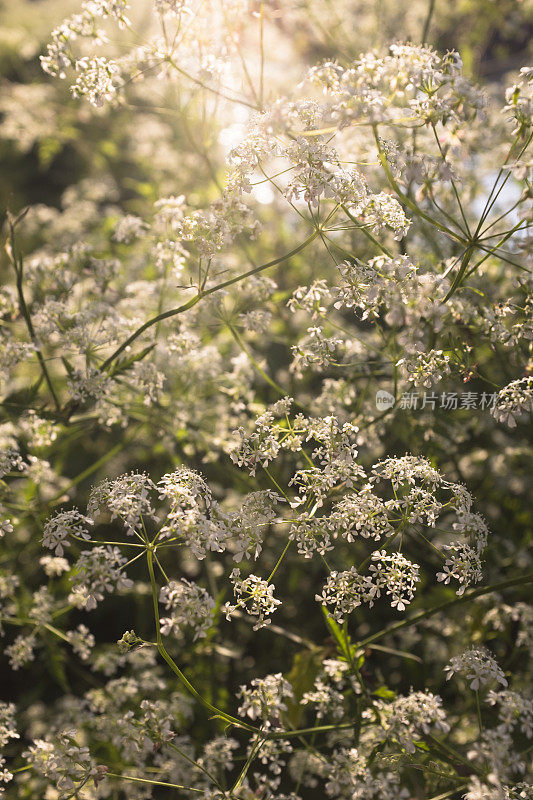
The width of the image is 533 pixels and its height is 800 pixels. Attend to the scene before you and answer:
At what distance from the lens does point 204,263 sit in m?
1.71

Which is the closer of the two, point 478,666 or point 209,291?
point 478,666

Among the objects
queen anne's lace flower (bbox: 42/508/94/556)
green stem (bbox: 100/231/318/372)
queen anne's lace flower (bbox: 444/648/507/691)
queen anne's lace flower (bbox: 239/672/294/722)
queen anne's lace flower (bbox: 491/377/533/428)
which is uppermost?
green stem (bbox: 100/231/318/372)

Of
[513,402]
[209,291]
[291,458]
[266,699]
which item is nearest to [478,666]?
[266,699]

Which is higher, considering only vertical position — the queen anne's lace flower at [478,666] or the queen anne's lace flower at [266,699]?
the queen anne's lace flower at [478,666]

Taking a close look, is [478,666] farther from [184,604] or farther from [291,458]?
[291,458]

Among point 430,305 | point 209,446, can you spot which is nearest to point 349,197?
point 430,305

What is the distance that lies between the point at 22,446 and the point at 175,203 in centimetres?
88

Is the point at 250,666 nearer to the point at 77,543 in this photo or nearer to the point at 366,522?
the point at 77,543

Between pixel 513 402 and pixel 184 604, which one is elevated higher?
pixel 513 402

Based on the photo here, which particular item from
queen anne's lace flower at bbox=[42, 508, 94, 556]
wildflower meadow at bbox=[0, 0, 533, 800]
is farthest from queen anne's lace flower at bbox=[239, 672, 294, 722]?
queen anne's lace flower at bbox=[42, 508, 94, 556]

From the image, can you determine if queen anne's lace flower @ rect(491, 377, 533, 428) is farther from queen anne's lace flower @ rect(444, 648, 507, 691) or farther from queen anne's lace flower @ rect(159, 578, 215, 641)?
queen anne's lace flower @ rect(159, 578, 215, 641)

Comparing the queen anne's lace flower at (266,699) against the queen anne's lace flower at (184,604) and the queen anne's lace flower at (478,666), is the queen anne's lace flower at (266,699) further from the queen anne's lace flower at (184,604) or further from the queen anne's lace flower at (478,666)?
the queen anne's lace flower at (478,666)

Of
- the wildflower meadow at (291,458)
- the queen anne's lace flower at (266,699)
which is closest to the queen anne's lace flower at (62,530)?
the wildflower meadow at (291,458)

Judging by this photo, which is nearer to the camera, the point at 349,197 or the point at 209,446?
the point at 349,197
